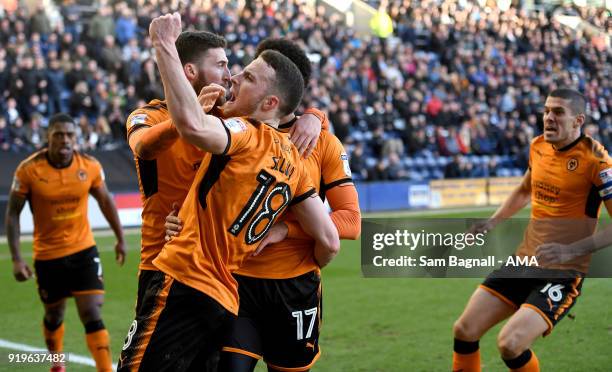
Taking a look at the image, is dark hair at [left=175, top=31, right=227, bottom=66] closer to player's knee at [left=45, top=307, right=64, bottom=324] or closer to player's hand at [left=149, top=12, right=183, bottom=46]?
player's hand at [left=149, top=12, right=183, bottom=46]

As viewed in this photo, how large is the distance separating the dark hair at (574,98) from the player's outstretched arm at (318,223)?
2.76 m

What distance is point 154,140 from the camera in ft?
12.7

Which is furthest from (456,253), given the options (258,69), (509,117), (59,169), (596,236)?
(509,117)

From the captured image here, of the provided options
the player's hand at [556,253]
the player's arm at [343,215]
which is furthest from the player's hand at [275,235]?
the player's hand at [556,253]

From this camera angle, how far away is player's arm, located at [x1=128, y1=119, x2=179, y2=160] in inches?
150

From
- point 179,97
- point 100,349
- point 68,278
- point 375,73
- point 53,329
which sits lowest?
point 375,73

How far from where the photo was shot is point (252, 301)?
4.49 meters

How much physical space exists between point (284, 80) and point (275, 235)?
0.82 meters

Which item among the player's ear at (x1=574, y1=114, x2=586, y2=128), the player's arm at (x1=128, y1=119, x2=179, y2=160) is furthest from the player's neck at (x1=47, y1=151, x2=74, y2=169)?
the player's ear at (x1=574, y1=114, x2=586, y2=128)

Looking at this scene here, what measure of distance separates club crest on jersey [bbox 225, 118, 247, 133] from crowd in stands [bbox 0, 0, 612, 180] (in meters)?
15.3

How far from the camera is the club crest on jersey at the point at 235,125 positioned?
358 centimetres

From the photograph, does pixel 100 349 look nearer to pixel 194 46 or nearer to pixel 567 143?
pixel 194 46

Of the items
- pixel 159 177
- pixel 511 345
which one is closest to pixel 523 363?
pixel 511 345

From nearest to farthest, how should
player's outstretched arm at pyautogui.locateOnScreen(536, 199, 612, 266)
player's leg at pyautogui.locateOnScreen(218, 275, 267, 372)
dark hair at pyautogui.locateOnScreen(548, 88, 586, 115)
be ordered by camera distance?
player's leg at pyautogui.locateOnScreen(218, 275, 267, 372)
player's outstretched arm at pyautogui.locateOnScreen(536, 199, 612, 266)
dark hair at pyautogui.locateOnScreen(548, 88, 586, 115)
